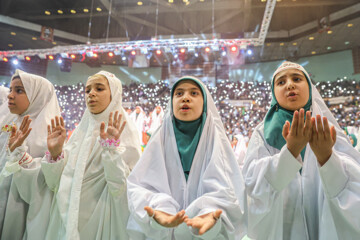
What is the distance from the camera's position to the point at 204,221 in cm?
80

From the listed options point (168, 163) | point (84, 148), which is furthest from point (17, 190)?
point (168, 163)

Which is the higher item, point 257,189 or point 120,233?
point 257,189

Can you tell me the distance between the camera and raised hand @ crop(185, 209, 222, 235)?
0.77 m

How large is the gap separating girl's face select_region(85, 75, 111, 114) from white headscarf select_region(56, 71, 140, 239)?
3 cm

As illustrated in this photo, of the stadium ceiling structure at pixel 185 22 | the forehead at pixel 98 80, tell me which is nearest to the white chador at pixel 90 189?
the forehead at pixel 98 80

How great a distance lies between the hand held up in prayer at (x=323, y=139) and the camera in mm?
832

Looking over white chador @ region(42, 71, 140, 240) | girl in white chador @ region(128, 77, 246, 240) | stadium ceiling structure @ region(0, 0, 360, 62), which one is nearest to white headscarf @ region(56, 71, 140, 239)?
white chador @ region(42, 71, 140, 240)

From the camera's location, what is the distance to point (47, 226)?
1.33 m

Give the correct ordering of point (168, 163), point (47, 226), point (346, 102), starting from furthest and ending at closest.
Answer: point (346, 102) → point (47, 226) → point (168, 163)

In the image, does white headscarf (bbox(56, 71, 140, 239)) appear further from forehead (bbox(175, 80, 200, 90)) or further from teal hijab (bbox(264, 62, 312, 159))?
teal hijab (bbox(264, 62, 312, 159))

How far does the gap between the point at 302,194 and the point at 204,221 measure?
1.57 ft

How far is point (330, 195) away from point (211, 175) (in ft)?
1.47

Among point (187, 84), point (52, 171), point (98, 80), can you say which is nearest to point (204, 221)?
point (187, 84)

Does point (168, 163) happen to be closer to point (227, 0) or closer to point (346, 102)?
point (227, 0)
